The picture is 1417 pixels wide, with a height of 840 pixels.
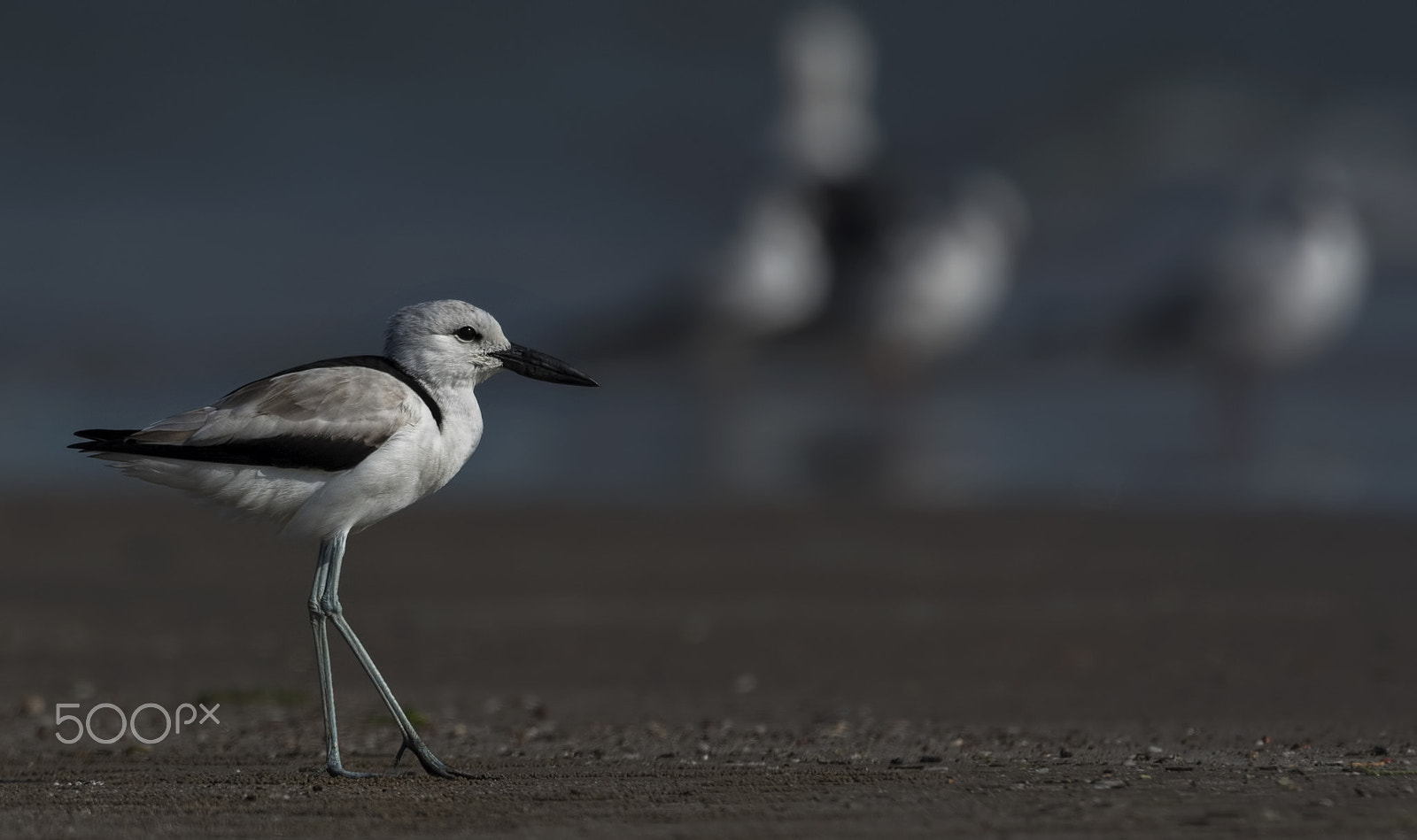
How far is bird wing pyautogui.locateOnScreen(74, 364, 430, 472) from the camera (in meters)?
4.40

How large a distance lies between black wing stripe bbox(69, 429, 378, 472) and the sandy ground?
0.81 meters

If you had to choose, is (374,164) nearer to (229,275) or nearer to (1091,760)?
(229,275)

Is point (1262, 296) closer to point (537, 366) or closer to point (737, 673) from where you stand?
point (737, 673)

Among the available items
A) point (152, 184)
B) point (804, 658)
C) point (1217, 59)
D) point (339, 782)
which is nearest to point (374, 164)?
point (152, 184)

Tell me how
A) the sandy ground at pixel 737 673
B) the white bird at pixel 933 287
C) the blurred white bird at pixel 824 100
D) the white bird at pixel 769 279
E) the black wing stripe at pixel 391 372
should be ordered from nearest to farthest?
1. the sandy ground at pixel 737 673
2. the black wing stripe at pixel 391 372
3. the white bird at pixel 769 279
4. the white bird at pixel 933 287
5. the blurred white bird at pixel 824 100

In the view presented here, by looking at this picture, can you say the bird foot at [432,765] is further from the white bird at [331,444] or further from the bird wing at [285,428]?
the bird wing at [285,428]

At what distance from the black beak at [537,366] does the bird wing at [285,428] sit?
0.41m

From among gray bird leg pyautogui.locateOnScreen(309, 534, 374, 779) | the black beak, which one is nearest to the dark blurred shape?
the black beak

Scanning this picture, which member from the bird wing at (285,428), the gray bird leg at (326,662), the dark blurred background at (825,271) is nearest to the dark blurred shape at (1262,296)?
the dark blurred background at (825,271)

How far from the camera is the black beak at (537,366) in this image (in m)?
4.83

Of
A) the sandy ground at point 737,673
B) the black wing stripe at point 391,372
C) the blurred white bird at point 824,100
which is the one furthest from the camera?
the blurred white bird at point 824,100

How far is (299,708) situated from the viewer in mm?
5746

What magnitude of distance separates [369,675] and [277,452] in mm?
679

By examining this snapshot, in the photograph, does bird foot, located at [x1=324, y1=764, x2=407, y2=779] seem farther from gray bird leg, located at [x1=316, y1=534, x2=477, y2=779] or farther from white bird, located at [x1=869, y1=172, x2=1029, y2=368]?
white bird, located at [x1=869, y1=172, x2=1029, y2=368]
